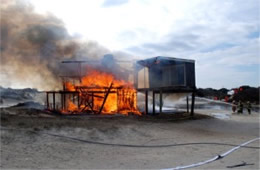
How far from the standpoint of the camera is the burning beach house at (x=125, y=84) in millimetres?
19844

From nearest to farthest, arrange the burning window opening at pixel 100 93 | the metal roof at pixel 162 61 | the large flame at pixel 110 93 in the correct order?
the burning window opening at pixel 100 93 → the large flame at pixel 110 93 → the metal roof at pixel 162 61

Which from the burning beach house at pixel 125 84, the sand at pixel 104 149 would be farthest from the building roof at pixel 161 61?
the sand at pixel 104 149

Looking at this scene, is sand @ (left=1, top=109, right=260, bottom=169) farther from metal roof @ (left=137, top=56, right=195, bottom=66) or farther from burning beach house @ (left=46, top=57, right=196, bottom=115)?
metal roof @ (left=137, top=56, right=195, bottom=66)

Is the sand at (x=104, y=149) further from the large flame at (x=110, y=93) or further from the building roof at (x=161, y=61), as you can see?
the building roof at (x=161, y=61)

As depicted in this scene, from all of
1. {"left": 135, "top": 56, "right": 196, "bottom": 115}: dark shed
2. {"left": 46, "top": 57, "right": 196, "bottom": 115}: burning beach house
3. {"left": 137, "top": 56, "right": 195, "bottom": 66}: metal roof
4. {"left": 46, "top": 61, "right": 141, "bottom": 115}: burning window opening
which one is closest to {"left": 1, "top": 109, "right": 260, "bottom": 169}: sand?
{"left": 46, "top": 61, "right": 141, "bottom": 115}: burning window opening

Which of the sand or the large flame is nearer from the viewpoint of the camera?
the sand

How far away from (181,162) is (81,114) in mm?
10551

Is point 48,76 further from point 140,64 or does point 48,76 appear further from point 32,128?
point 32,128

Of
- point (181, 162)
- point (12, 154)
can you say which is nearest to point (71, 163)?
point (12, 154)

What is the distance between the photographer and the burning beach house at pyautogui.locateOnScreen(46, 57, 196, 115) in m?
19.8

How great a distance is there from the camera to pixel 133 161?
8039 mm

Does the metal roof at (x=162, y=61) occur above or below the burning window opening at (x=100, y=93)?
above

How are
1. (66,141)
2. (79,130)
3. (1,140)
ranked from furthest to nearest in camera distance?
(79,130) < (66,141) < (1,140)

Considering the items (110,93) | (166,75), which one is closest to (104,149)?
(110,93)
